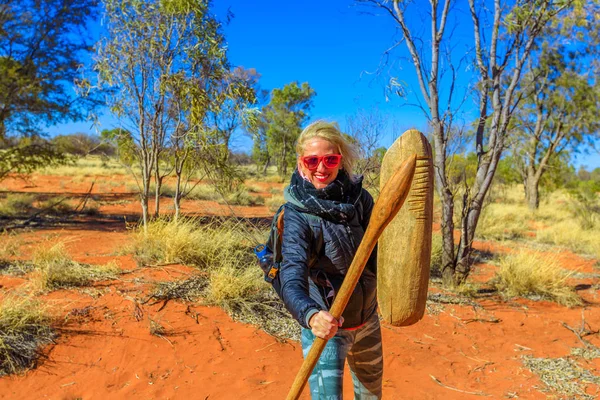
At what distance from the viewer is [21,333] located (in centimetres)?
396

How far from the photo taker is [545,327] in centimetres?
516

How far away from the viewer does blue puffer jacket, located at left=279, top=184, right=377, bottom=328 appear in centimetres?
166

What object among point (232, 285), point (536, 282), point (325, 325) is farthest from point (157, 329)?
point (536, 282)

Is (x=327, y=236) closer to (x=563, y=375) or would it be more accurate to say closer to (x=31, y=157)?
(x=563, y=375)

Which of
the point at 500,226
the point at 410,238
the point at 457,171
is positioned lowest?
the point at 500,226

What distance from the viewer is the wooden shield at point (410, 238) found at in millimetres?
1463

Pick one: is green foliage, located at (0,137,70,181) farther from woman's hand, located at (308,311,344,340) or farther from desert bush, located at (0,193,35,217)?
woman's hand, located at (308,311,344,340)

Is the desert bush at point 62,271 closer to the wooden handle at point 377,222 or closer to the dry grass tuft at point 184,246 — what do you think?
the dry grass tuft at point 184,246

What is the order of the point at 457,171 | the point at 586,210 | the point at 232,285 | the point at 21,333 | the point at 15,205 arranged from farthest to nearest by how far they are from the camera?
1. the point at 586,210
2. the point at 15,205
3. the point at 457,171
4. the point at 232,285
5. the point at 21,333

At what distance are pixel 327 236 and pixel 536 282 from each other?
5499mm

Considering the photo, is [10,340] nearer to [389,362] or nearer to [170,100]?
[389,362]

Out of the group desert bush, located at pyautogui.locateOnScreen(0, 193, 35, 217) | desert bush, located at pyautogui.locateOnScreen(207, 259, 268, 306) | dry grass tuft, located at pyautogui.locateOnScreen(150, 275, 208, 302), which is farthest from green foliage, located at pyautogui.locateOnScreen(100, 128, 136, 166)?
desert bush, located at pyautogui.locateOnScreen(0, 193, 35, 217)

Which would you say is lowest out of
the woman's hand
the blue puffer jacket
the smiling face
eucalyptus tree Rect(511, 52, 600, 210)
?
the woman's hand

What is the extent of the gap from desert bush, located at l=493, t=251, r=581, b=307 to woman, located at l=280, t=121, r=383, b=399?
16.8 ft
